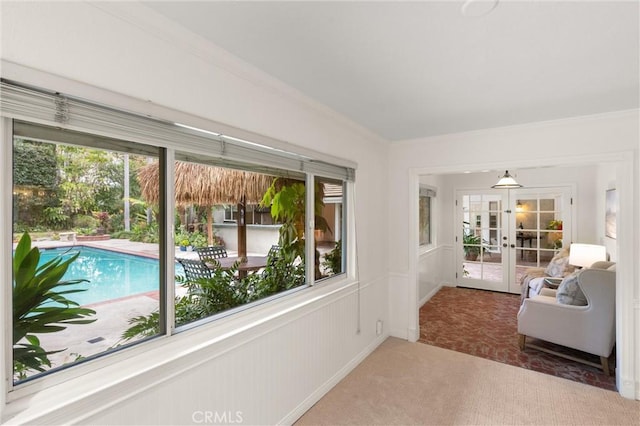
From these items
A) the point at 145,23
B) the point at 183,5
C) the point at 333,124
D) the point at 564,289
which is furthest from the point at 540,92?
the point at 145,23

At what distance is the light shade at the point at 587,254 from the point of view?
3.60 metres

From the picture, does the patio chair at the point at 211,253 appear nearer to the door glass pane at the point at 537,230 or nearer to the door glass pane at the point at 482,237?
the door glass pane at the point at 482,237

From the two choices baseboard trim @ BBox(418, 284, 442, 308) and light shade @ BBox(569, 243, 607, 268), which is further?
baseboard trim @ BBox(418, 284, 442, 308)

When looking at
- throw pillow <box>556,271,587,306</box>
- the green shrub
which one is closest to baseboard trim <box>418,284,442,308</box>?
throw pillow <box>556,271,587,306</box>

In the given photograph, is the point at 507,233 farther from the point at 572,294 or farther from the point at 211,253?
the point at 211,253

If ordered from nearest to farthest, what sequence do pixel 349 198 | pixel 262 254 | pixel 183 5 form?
pixel 183 5 < pixel 262 254 < pixel 349 198

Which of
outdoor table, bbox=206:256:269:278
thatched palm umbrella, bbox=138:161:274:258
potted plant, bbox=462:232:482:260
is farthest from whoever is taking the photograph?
potted plant, bbox=462:232:482:260

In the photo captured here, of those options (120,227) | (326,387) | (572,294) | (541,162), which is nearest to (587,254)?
(572,294)

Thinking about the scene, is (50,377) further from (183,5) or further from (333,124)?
(333,124)

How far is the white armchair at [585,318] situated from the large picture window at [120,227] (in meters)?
2.71

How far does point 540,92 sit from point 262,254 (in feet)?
7.64

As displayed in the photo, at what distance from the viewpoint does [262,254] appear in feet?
7.52

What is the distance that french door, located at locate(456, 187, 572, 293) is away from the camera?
17.1 ft

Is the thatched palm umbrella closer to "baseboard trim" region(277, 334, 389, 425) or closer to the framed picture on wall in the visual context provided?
"baseboard trim" region(277, 334, 389, 425)
